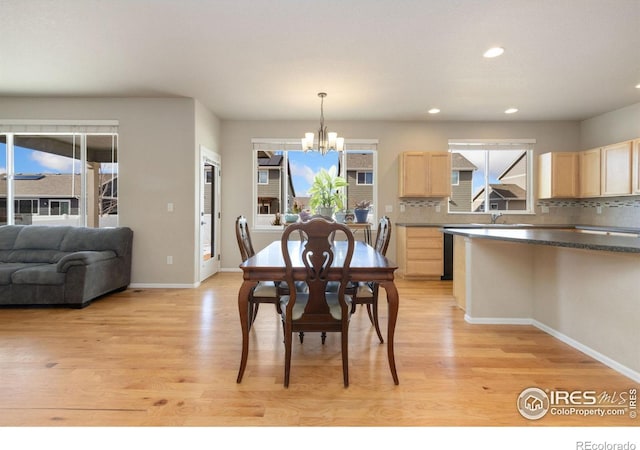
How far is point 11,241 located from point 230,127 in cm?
326

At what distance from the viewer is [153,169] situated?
4398 millimetres

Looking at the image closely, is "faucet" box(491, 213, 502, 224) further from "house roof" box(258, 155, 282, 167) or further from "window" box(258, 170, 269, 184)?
"window" box(258, 170, 269, 184)

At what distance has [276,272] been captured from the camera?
75.2 inches

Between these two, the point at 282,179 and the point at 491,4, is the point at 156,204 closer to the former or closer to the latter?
the point at 282,179

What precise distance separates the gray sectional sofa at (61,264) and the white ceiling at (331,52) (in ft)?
6.02

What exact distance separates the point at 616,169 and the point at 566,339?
3299 millimetres

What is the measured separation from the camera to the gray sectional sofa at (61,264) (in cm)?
337

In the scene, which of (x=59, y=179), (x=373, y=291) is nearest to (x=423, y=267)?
(x=373, y=291)

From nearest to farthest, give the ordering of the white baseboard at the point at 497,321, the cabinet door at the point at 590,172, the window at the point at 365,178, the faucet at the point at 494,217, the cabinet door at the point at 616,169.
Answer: the white baseboard at the point at 497,321
the cabinet door at the point at 616,169
the cabinet door at the point at 590,172
the faucet at the point at 494,217
the window at the point at 365,178

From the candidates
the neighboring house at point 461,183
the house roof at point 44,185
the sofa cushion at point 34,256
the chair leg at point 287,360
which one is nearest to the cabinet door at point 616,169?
the neighboring house at point 461,183

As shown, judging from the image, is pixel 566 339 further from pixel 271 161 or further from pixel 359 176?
pixel 271 161

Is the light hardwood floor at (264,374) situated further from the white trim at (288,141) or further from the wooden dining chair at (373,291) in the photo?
the white trim at (288,141)

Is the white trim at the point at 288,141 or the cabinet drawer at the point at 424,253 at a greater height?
the white trim at the point at 288,141
